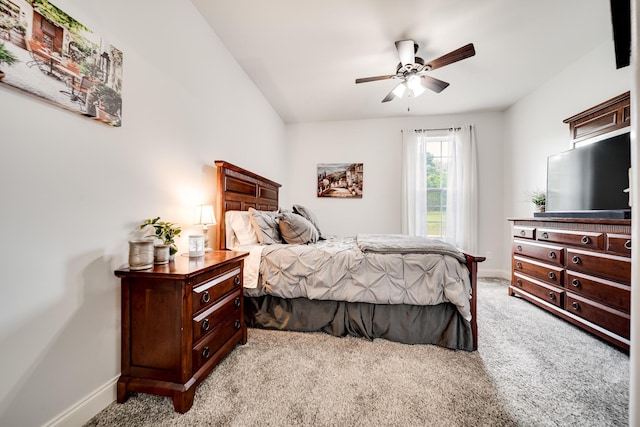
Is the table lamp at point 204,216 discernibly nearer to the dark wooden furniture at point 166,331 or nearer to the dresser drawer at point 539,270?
the dark wooden furniture at point 166,331

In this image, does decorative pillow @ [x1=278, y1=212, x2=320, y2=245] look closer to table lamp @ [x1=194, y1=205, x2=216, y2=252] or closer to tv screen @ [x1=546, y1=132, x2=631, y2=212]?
table lamp @ [x1=194, y1=205, x2=216, y2=252]

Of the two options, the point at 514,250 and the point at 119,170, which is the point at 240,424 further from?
the point at 514,250

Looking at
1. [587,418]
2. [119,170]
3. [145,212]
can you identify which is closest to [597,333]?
[587,418]

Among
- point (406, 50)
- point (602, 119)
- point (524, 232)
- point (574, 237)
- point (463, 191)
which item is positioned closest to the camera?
point (574, 237)

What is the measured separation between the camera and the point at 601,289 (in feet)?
6.24

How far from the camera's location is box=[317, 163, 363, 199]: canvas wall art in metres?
4.32

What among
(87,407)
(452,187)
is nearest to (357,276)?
(87,407)

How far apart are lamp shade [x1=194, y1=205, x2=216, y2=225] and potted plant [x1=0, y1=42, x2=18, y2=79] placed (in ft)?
3.68

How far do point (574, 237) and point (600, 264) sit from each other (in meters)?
0.30

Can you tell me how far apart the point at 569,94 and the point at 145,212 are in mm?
4361

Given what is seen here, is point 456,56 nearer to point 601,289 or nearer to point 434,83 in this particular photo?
point 434,83

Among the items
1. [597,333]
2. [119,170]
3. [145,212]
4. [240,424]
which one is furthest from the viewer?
[597,333]

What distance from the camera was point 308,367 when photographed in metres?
1.57

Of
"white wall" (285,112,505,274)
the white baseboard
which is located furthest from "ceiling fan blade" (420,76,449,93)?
the white baseboard
